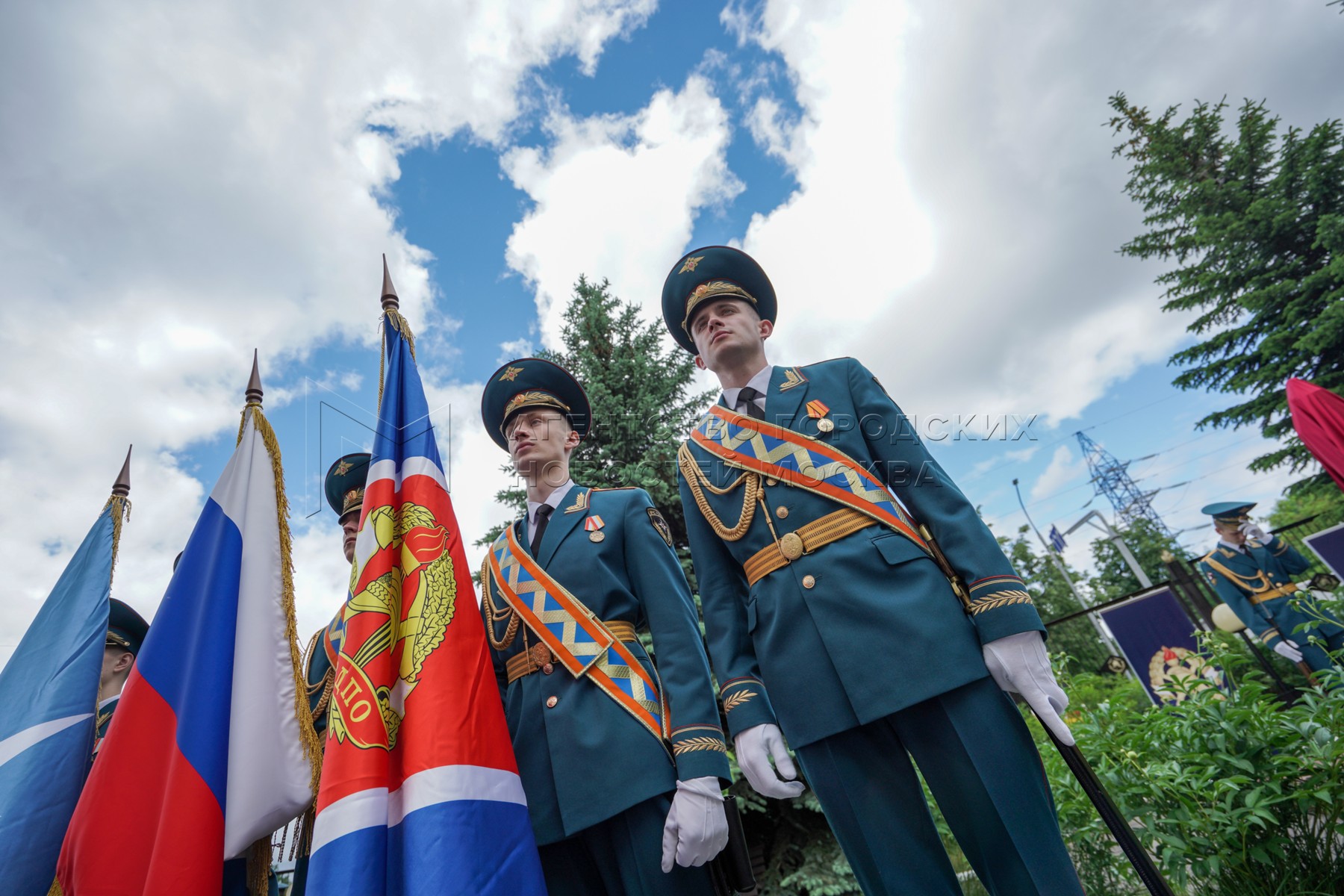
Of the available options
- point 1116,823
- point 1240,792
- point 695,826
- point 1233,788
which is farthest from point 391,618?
point 1240,792

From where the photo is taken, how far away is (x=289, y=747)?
7.44 ft

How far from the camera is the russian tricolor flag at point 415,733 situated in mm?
1799

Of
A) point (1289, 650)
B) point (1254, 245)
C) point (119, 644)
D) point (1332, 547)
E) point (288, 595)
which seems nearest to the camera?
point (288, 595)

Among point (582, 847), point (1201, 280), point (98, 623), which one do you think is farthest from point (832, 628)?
point (1201, 280)

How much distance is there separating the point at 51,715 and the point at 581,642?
87.7 inches

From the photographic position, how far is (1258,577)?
→ 7.27 metres

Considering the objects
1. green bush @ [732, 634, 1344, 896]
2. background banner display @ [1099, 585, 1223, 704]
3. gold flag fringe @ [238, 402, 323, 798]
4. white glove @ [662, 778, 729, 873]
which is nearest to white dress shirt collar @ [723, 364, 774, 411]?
white glove @ [662, 778, 729, 873]

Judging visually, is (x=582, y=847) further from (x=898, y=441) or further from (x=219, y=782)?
(x=898, y=441)

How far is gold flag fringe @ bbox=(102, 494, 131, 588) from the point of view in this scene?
3.18 m

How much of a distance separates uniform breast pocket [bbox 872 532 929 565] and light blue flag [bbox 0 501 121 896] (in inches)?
114

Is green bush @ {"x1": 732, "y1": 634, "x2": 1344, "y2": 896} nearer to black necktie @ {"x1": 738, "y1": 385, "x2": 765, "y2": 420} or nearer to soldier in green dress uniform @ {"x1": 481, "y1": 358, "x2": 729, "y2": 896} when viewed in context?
soldier in green dress uniform @ {"x1": 481, "y1": 358, "x2": 729, "y2": 896}

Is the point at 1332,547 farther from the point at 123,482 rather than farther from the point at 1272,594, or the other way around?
the point at 123,482

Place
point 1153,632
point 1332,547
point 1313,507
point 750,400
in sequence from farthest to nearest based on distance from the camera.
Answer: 1. point 1313,507
2. point 1332,547
3. point 1153,632
4. point 750,400

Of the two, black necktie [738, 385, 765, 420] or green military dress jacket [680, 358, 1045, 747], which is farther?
black necktie [738, 385, 765, 420]
